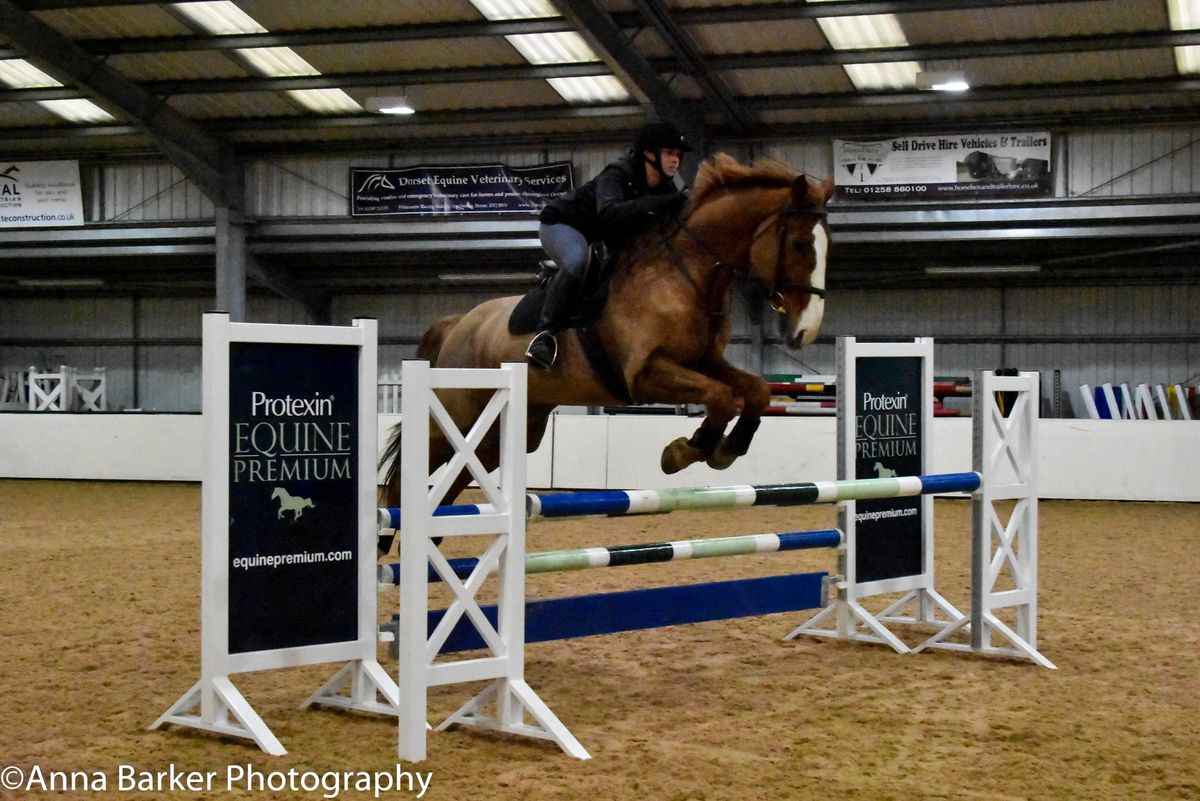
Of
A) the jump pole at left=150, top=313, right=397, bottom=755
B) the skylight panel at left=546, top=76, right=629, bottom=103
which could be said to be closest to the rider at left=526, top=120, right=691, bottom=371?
the jump pole at left=150, top=313, right=397, bottom=755

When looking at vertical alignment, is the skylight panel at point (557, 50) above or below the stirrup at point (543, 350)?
above

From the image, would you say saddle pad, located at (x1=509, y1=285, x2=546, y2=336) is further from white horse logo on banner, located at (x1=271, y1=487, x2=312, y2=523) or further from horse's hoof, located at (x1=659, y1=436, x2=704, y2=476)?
white horse logo on banner, located at (x1=271, y1=487, x2=312, y2=523)

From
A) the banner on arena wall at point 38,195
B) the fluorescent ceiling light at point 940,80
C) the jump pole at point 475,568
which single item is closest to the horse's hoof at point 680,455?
the jump pole at point 475,568

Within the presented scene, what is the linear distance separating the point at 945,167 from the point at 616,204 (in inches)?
381

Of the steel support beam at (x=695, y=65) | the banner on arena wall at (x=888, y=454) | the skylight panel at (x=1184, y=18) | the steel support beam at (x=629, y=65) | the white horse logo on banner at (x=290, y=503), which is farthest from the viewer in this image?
the steel support beam at (x=695, y=65)

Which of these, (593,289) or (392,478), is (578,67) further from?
(593,289)

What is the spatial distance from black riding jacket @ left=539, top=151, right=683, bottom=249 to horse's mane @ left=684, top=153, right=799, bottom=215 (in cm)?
10

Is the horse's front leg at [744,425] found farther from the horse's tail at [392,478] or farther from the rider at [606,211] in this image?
the horse's tail at [392,478]

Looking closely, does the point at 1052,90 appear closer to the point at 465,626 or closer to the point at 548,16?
the point at 548,16

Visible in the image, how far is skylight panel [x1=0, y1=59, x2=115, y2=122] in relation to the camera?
43.3 ft

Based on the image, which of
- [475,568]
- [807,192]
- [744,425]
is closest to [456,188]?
[807,192]

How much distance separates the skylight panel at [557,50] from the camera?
37.0ft

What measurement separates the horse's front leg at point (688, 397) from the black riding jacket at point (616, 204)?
0.58 m

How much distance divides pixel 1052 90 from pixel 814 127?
2.56 m
